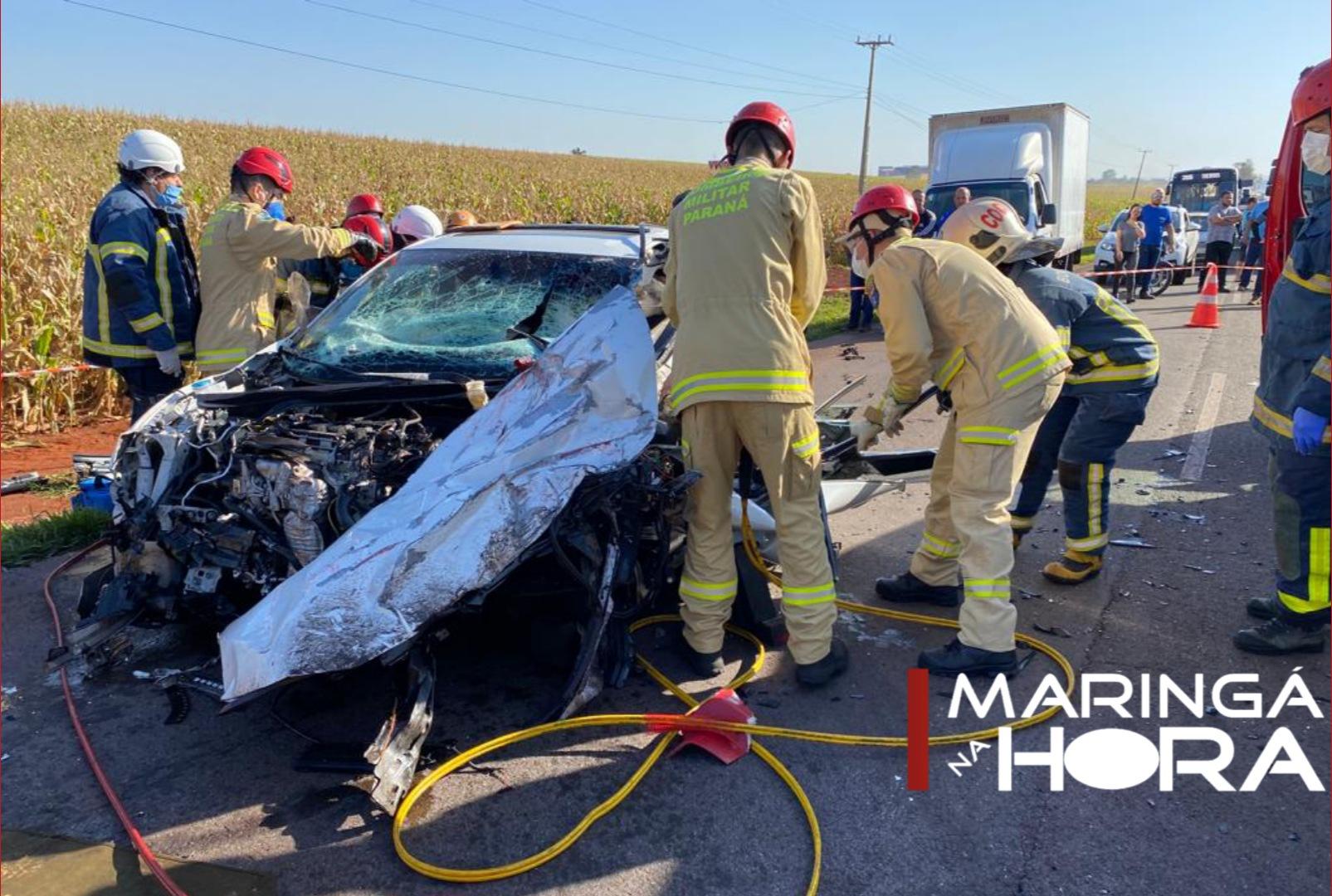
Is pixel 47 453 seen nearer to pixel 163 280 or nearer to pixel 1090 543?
pixel 163 280

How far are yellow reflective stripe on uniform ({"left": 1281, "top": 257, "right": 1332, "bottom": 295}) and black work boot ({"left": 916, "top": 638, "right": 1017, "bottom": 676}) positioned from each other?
1779 millimetres

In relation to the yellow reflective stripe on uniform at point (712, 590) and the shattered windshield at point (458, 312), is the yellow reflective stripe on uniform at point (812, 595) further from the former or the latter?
the shattered windshield at point (458, 312)

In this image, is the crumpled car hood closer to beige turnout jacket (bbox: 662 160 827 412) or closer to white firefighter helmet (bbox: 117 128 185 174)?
beige turnout jacket (bbox: 662 160 827 412)

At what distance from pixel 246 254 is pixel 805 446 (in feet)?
11.3

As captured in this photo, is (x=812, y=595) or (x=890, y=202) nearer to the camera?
(x=812, y=595)

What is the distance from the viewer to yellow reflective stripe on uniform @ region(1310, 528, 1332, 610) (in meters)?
3.71

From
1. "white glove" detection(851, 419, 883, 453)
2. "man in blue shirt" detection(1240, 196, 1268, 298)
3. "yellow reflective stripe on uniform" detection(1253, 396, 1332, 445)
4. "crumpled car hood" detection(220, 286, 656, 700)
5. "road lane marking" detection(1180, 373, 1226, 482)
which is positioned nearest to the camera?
"crumpled car hood" detection(220, 286, 656, 700)

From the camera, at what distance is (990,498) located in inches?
143

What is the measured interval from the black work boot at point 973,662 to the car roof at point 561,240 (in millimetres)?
2231

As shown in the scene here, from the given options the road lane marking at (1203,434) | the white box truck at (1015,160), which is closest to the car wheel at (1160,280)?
Result: the white box truck at (1015,160)

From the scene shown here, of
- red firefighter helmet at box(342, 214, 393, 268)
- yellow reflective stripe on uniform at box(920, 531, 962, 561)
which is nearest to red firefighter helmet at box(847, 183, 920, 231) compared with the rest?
yellow reflective stripe on uniform at box(920, 531, 962, 561)

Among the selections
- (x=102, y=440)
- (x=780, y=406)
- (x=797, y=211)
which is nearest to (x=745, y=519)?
(x=780, y=406)

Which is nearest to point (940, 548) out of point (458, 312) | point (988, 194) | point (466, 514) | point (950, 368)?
point (950, 368)

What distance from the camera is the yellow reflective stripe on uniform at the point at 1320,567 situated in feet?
12.2
